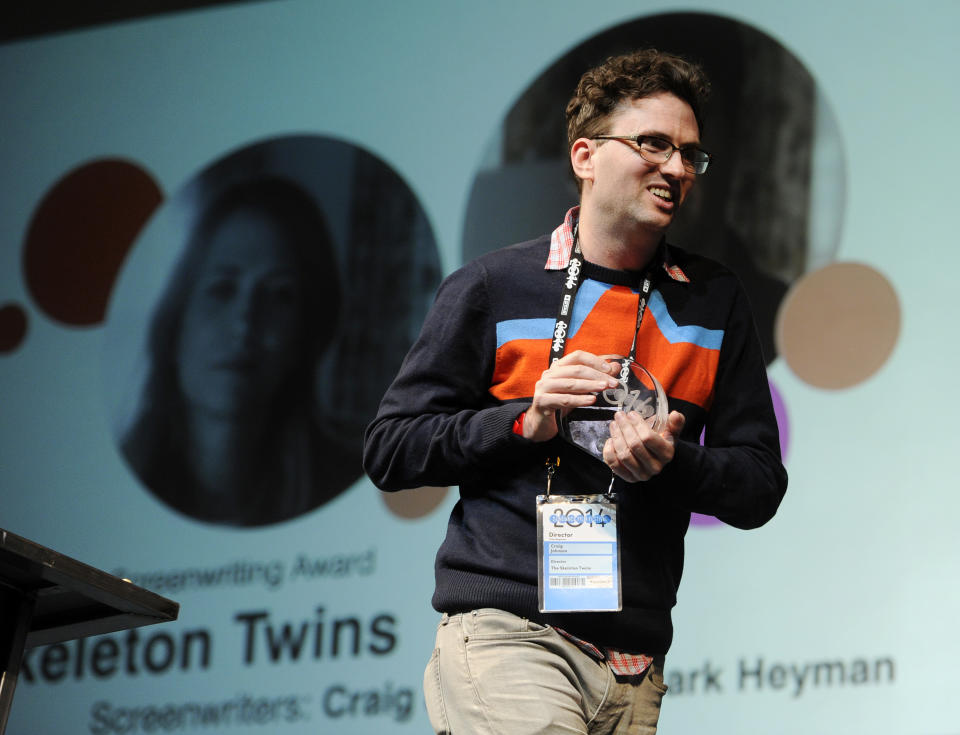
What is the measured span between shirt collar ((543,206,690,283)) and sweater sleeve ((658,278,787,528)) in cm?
10

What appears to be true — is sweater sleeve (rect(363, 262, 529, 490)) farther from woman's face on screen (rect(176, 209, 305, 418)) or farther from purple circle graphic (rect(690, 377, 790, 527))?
woman's face on screen (rect(176, 209, 305, 418))

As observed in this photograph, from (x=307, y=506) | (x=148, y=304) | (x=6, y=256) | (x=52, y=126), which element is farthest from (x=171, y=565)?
(x=52, y=126)

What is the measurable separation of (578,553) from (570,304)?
1.22ft

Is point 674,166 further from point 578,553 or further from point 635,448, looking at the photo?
point 578,553

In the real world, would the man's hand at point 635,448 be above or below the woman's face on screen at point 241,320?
below

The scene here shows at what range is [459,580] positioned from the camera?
5.91ft

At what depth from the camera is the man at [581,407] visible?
172 cm

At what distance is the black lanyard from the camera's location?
185cm

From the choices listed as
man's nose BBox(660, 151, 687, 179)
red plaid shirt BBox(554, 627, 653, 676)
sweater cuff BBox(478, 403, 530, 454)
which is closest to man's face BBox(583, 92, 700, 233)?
man's nose BBox(660, 151, 687, 179)

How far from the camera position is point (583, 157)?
2023 mm

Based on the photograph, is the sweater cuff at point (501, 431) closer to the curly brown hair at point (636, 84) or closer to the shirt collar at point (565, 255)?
the shirt collar at point (565, 255)

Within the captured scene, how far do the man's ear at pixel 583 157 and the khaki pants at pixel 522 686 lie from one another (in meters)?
0.70

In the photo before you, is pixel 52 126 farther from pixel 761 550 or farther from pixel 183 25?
pixel 761 550

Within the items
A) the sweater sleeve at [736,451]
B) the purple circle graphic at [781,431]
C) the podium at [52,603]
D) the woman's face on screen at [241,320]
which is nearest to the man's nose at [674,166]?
the sweater sleeve at [736,451]
